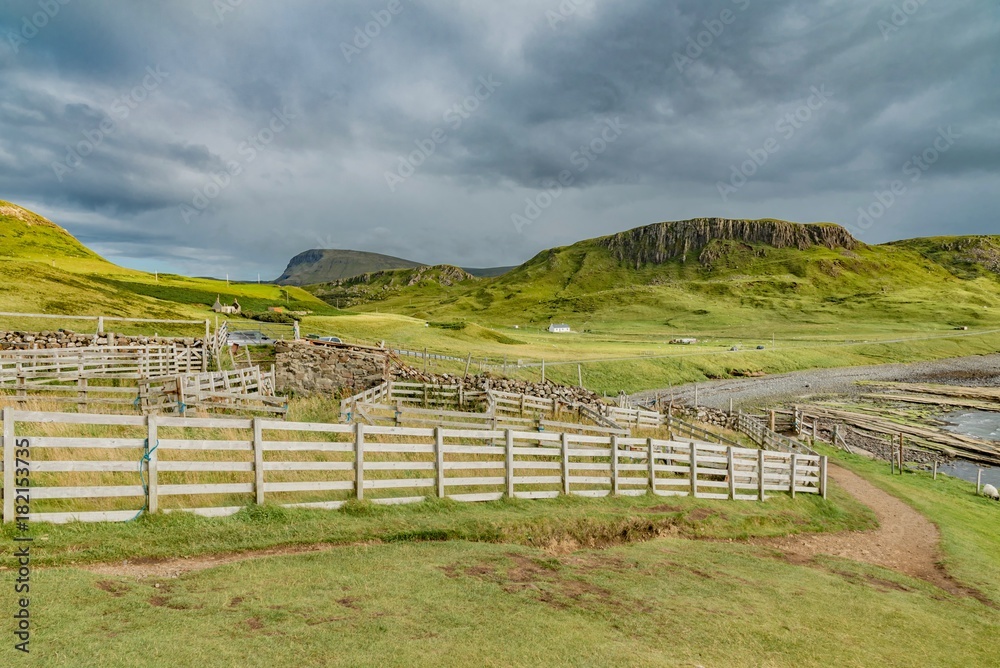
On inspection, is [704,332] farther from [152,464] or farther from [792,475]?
[152,464]

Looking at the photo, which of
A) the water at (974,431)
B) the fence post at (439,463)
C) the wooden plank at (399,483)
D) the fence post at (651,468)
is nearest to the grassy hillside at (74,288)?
the wooden plank at (399,483)

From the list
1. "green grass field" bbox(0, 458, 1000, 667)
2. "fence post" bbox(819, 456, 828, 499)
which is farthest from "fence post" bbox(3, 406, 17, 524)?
"fence post" bbox(819, 456, 828, 499)

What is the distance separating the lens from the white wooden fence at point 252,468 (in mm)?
8203

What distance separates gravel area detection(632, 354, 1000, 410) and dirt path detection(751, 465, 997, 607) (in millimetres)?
29025

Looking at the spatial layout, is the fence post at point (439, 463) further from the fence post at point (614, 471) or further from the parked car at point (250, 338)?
the parked car at point (250, 338)

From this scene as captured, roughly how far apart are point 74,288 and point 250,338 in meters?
21.8

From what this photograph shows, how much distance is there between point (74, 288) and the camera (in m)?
49.5

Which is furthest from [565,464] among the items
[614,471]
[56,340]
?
[56,340]

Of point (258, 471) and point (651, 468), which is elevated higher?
point (258, 471)

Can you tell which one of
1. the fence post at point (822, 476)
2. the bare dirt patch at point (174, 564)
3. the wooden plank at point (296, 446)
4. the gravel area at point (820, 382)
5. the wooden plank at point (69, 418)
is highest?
the wooden plank at point (69, 418)

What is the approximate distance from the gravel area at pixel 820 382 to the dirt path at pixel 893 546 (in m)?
29.0

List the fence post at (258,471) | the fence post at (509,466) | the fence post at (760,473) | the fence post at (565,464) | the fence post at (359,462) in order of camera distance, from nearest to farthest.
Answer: the fence post at (258,471) → the fence post at (359,462) → the fence post at (509,466) → the fence post at (565,464) → the fence post at (760,473)

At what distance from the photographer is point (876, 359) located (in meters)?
91.6

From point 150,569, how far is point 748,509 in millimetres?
16508
